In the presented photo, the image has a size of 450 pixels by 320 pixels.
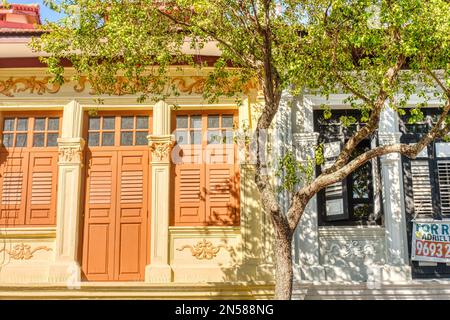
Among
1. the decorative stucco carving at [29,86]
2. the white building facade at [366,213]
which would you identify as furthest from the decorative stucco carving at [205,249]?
the decorative stucco carving at [29,86]

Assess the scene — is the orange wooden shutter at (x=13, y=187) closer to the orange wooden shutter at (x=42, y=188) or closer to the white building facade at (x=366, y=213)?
the orange wooden shutter at (x=42, y=188)

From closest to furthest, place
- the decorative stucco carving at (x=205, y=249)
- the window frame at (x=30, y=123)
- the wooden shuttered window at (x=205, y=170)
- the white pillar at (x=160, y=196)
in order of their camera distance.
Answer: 1. the white pillar at (x=160, y=196)
2. the decorative stucco carving at (x=205, y=249)
3. the wooden shuttered window at (x=205, y=170)
4. the window frame at (x=30, y=123)

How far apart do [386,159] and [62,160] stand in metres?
5.83

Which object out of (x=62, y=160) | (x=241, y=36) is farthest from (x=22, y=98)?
(x=241, y=36)

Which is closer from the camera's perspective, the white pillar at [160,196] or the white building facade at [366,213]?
the white building facade at [366,213]

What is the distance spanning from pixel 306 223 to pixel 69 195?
4.25 meters

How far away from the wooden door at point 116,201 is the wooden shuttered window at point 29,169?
68cm

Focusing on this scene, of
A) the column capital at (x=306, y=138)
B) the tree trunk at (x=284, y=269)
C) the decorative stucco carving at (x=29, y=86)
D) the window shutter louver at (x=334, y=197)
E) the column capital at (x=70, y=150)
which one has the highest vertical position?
the decorative stucco carving at (x=29, y=86)

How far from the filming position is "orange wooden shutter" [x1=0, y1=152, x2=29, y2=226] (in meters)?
10.7

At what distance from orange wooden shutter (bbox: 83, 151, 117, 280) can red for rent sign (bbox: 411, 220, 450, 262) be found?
5.35 m

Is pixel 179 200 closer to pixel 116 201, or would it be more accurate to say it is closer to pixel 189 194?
pixel 189 194

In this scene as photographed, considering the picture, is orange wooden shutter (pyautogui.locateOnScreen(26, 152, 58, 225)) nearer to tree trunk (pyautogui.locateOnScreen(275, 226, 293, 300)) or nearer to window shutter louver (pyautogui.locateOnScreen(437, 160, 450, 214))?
tree trunk (pyautogui.locateOnScreen(275, 226, 293, 300))

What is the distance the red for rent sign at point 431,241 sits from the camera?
1038 cm

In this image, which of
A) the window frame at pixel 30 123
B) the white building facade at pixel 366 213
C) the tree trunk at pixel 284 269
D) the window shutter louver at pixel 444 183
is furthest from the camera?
the window frame at pixel 30 123
